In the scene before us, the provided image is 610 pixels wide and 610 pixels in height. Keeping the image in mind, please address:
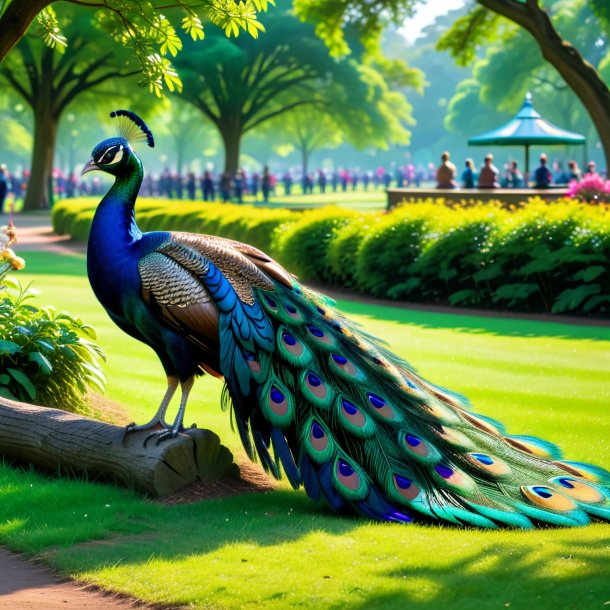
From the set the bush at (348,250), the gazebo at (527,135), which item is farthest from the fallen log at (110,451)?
the gazebo at (527,135)

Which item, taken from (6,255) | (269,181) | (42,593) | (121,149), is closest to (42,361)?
(6,255)

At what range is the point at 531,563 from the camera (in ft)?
18.4

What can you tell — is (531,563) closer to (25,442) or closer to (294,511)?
(294,511)

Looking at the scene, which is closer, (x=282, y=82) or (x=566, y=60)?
(x=566, y=60)

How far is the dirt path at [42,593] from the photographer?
5.40m

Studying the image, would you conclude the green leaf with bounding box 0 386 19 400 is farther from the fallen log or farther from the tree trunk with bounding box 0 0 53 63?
the tree trunk with bounding box 0 0 53 63

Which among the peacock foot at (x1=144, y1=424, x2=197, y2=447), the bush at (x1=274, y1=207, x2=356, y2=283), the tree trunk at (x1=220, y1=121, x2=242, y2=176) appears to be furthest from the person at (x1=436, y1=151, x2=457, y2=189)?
the peacock foot at (x1=144, y1=424, x2=197, y2=447)

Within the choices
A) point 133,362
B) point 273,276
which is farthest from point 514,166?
point 273,276

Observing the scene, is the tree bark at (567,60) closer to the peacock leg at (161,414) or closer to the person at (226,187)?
the peacock leg at (161,414)

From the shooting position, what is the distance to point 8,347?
29.5 ft

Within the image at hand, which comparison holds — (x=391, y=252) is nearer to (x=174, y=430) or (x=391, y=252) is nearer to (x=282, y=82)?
(x=174, y=430)

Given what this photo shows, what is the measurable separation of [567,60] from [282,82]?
2846cm

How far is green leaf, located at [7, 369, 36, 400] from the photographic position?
9.01 metres

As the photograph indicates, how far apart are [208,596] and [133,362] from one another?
7.38 m
